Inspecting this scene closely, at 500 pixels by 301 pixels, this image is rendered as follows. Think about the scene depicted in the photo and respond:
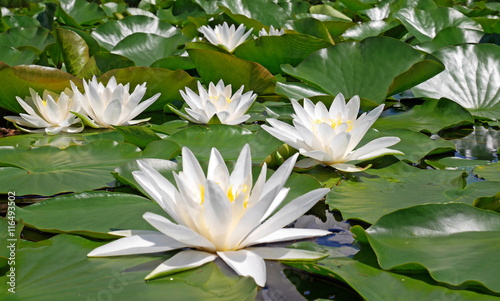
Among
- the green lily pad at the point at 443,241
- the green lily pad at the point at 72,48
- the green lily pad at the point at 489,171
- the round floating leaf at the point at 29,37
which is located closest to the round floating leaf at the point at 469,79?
the green lily pad at the point at 489,171

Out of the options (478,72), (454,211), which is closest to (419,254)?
(454,211)

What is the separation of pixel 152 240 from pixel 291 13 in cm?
433

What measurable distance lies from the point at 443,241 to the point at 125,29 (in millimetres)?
3147

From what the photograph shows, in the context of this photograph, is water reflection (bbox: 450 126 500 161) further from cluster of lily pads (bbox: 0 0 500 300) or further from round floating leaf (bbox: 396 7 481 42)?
round floating leaf (bbox: 396 7 481 42)

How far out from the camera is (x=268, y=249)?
3.46 feet

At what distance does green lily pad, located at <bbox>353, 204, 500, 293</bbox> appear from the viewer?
94 centimetres

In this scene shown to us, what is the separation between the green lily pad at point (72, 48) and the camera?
2.69 metres

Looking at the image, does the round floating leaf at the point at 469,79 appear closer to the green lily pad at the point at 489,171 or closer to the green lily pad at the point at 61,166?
the green lily pad at the point at 489,171

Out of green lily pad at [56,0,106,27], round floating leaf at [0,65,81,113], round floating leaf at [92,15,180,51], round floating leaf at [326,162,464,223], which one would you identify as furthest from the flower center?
green lily pad at [56,0,106,27]

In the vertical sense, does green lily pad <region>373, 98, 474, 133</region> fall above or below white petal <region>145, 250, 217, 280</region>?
below

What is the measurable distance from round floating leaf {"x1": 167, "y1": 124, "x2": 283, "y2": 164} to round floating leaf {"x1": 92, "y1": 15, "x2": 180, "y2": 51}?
1.87m

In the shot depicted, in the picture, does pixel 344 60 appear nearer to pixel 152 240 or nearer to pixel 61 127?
pixel 61 127

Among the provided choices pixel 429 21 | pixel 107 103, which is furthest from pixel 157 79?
pixel 429 21

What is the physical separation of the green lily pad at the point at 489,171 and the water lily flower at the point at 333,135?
0.28 metres
